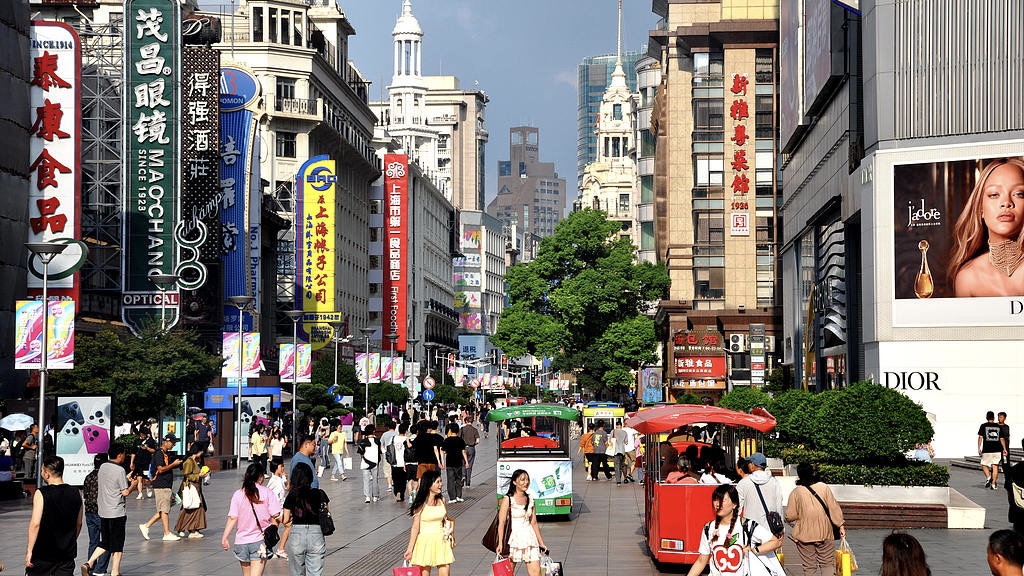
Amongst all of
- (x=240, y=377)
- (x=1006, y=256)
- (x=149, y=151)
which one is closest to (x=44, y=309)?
(x=240, y=377)

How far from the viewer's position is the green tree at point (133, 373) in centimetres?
4500

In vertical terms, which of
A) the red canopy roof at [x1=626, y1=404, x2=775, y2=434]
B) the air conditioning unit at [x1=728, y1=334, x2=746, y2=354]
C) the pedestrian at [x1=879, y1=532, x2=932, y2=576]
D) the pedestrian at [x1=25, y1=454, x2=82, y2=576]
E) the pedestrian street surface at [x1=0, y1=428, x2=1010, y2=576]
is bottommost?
the pedestrian street surface at [x1=0, y1=428, x2=1010, y2=576]

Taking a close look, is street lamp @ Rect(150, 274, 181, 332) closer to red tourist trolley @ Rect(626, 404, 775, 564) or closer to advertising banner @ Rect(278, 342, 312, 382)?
advertising banner @ Rect(278, 342, 312, 382)

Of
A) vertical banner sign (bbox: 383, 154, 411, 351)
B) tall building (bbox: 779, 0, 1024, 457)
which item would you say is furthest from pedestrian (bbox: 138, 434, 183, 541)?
vertical banner sign (bbox: 383, 154, 411, 351)

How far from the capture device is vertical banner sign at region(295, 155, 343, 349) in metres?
84.5

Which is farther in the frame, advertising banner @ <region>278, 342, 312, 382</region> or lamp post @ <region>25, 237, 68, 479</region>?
advertising banner @ <region>278, 342, 312, 382</region>

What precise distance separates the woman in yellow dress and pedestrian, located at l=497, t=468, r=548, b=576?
658 millimetres

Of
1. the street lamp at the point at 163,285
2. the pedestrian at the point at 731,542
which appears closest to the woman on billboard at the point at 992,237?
the street lamp at the point at 163,285

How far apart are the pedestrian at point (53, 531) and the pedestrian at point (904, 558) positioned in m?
8.43

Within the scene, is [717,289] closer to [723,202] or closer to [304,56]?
[723,202]

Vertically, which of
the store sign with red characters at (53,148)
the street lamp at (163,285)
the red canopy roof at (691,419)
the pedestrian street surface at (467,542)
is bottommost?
the pedestrian street surface at (467,542)

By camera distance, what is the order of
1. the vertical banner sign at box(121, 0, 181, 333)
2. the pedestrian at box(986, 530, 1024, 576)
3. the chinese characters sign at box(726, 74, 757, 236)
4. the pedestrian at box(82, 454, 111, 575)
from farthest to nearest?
the chinese characters sign at box(726, 74, 757, 236)
the vertical banner sign at box(121, 0, 181, 333)
the pedestrian at box(82, 454, 111, 575)
the pedestrian at box(986, 530, 1024, 576)

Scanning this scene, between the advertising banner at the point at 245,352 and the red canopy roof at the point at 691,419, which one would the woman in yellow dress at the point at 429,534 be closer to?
the red canopy roof at the point at 691,419

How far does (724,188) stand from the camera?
88.4 meters
